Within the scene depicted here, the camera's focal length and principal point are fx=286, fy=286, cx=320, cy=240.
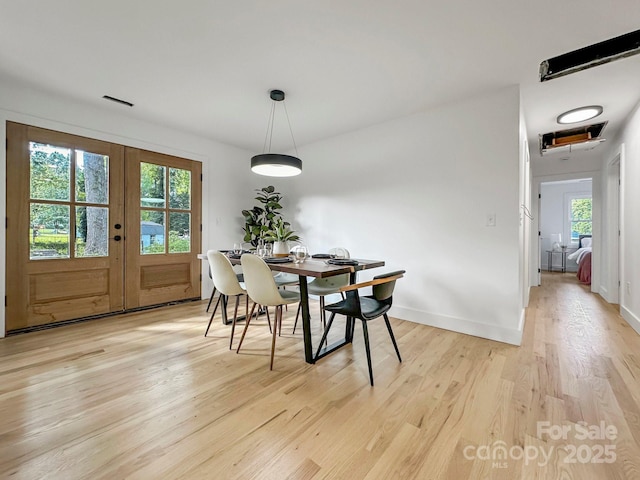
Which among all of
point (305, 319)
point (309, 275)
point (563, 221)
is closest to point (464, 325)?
Result: point (305, 319)

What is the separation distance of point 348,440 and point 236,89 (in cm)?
295

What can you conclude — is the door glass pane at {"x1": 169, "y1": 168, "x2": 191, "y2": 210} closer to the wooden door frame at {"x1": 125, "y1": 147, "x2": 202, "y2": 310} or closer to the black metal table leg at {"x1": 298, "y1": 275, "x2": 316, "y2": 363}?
the wooden door frame at {"x1": 125, "y1": 147, "x2": 202, "y2": 310}

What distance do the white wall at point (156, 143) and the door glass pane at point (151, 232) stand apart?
1.95 ft

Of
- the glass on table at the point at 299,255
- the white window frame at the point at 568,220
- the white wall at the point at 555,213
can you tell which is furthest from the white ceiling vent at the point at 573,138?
the white window frame at the point at 568,220

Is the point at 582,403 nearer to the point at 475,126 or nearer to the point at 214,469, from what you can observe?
the point at 214,469

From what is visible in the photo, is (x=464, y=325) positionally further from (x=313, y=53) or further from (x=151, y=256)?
(x=151, y=256)

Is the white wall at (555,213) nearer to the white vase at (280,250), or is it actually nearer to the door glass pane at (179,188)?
the white vase at (280,250)

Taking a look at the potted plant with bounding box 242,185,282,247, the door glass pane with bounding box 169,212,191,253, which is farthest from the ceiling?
the potted plant with bounding box 242,185,282,247

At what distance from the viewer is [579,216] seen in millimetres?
7516

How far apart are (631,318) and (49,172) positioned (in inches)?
249

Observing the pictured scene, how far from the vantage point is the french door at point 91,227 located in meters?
2.82

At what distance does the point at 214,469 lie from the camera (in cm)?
122

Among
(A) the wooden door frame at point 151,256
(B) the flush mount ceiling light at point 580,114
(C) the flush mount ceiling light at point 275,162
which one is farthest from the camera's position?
(A) the wooden door frame at point 151,256

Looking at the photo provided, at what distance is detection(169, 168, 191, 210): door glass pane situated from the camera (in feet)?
12.8
